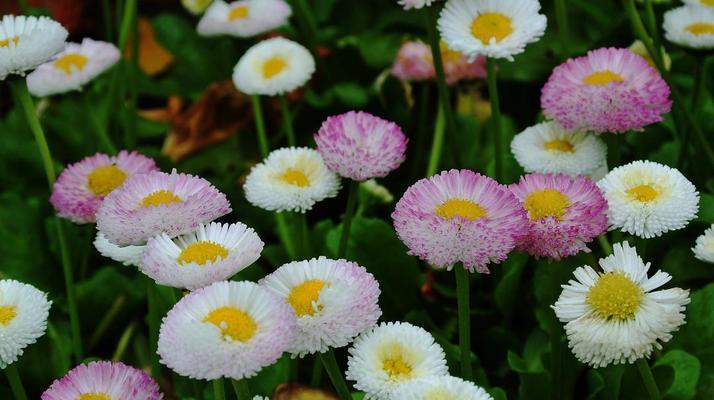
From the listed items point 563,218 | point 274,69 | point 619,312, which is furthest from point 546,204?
point 274,69

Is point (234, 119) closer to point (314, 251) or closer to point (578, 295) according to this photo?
point (314, 251)

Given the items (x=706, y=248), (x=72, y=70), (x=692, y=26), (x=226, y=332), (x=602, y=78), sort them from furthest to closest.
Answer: (x=72, y=70), (x=692, y=26), (x=602, y=78), (x=706, y=248), (x=226, y=332)

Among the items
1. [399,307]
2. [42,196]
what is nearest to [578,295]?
[399,307]

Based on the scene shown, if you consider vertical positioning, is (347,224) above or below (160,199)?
above

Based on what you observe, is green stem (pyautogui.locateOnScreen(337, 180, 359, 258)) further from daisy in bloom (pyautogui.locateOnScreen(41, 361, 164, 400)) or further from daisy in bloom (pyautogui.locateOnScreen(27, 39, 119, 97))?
daisy in bloom (pyautogui.locateOnScreen(27, 39, 119, 97))

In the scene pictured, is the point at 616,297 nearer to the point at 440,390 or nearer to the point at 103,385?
the point at 440,390

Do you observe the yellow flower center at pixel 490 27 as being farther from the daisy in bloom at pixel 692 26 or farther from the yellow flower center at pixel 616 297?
the yellow flower center at pixel 616 297

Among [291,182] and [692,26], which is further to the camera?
[692,26]
